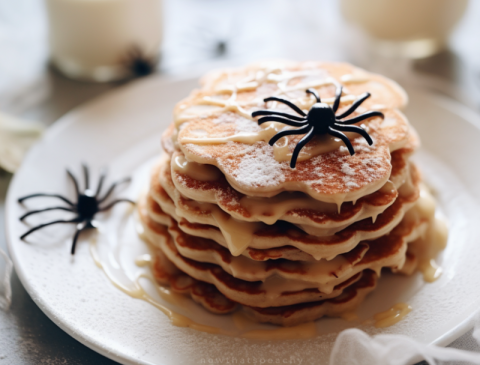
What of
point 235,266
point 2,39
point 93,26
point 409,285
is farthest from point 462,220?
point 2,39

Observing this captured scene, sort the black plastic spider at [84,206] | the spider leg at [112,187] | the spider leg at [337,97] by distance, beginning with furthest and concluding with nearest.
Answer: the spider leg at [112,187] < the black plastic spider at [84,206] < the spider leg at [337,97]

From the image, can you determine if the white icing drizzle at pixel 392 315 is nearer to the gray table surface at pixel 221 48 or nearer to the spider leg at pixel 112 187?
the spider leg at pixel 112 187

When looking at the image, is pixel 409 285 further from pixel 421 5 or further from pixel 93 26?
pixel 93 26

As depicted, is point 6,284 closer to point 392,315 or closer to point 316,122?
point 316,122

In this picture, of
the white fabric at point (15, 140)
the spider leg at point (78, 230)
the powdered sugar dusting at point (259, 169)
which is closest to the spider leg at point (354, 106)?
the powdered sugar dusting at point (259, 169)

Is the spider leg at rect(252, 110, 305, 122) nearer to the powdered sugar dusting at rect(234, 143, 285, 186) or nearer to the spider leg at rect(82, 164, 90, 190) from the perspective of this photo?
the powdered sugar dusting at rect(234, 143, 285, 186)

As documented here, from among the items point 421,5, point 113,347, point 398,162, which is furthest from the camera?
point 421,5

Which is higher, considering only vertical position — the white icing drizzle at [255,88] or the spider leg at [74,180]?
the white icing drizzle at [255,88]
